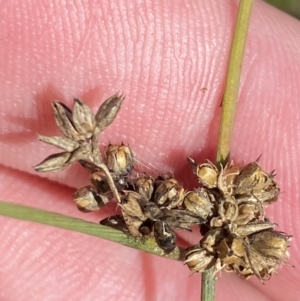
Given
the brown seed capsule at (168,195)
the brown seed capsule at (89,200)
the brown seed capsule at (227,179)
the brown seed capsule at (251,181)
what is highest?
the brown seed capsule at (251,181)

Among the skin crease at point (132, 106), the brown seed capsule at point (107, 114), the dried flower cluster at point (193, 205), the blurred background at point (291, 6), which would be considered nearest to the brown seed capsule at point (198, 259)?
the dried flower cluster at point (193, 205)

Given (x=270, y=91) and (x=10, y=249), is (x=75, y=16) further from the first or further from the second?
(x=10, y=249)

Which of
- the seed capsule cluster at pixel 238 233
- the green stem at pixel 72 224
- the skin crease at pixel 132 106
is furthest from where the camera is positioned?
the skin crease at pixel 132 106

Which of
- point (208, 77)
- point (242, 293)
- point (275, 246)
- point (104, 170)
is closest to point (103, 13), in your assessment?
point (208, 77)

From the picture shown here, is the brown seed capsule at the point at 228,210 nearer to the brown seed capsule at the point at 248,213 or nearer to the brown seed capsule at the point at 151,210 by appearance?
the brown seed capsule at the point at 248,213

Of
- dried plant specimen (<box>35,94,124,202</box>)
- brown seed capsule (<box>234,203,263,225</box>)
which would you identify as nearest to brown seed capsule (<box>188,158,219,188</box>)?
brown seed capsule (<box>234,203,263,225</box>)

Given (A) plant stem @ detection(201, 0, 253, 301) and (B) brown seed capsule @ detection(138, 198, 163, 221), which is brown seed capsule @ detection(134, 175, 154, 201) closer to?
(B) brown seed capsule @ detection(138, 198, 163, 221)

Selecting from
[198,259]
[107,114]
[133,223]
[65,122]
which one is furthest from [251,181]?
[65,122]
